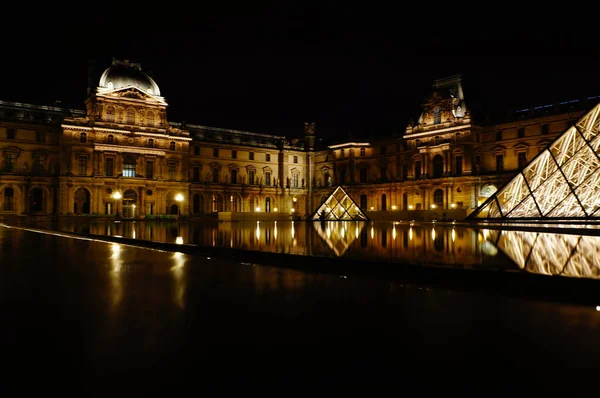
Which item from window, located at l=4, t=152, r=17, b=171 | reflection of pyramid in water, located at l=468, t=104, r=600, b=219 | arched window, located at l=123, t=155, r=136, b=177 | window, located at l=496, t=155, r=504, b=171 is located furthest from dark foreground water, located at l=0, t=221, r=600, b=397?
arched window, located at l=123, t=155, r=136, b=177

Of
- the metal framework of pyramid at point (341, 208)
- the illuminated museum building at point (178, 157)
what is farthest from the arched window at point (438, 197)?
the metal framework of pyramid at point (341, 208)

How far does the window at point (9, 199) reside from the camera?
149 feet

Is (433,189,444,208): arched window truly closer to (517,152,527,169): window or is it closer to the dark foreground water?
(517,152,527,169): window

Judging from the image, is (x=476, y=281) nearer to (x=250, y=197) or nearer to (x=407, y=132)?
(x=407, y=132)

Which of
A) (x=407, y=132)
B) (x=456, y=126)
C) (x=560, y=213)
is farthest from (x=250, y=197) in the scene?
(x=560, y=213)

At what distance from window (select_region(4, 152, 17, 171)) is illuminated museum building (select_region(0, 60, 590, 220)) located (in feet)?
0.34

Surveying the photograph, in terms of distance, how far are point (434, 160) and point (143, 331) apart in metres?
52.0

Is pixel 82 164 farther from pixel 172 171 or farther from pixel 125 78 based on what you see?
pixel 125 78

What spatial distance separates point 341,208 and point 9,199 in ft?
114

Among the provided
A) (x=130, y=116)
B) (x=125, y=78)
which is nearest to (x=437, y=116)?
(x=130, y=116)

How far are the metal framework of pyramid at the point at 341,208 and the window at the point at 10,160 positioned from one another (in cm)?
3269

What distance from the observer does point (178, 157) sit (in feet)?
175

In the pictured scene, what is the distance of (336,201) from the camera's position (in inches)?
1490

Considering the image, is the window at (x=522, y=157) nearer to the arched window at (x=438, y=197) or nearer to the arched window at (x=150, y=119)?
the arched window at (x=438, y=197)
